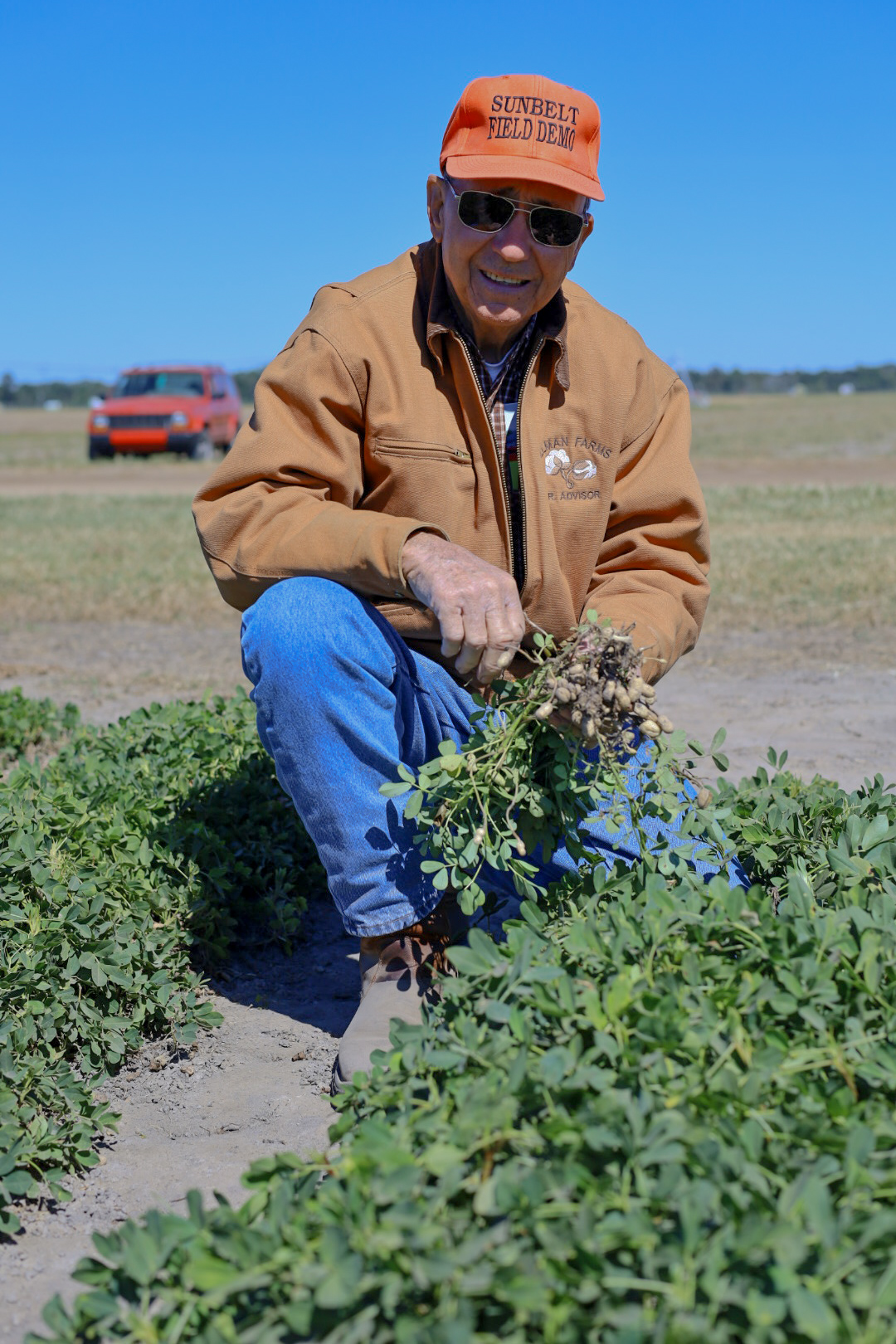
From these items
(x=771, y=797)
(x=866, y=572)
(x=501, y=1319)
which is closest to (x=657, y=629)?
(x=771, y=797)

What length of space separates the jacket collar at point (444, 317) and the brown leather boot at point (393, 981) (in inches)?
45.6

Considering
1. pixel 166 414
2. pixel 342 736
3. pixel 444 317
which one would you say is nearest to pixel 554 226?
pixel 444 317

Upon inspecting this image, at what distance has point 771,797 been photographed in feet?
9.39

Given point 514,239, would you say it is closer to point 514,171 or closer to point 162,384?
point 514,171

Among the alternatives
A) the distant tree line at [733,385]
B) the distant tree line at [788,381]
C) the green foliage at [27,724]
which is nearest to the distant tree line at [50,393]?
the distant tree line at [733,385]

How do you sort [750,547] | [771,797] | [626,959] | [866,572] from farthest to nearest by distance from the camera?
[750,547]
[866,572]
[771,797]
[626,959]

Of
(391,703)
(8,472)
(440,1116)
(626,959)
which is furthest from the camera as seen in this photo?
(8,472)

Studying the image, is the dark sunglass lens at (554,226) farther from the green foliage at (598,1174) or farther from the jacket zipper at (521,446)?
the green foliage at (598,1174)

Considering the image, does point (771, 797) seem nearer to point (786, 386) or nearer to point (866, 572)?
point (866, 572)

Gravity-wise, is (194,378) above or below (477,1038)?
above

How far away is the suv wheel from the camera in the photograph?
72.9ft

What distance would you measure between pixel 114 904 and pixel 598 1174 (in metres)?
1.54

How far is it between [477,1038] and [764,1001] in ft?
1.26

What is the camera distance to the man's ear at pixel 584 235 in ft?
8.95
